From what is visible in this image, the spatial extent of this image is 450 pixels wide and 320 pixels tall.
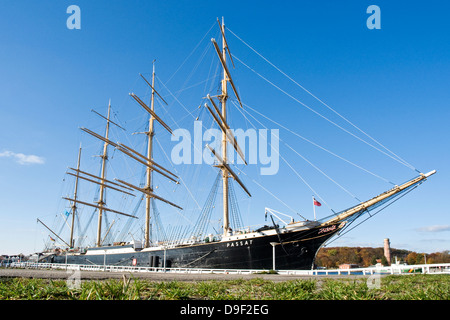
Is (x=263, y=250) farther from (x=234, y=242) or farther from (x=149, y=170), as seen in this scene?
(x=149, y=170)

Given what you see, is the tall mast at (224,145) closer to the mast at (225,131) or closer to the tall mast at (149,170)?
the mast at (225,131)

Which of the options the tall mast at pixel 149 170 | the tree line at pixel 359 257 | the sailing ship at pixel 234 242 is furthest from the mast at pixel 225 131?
the tree line at pixel 359 257

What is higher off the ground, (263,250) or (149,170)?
(149,170)

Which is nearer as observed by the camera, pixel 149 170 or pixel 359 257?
pixel 149 170

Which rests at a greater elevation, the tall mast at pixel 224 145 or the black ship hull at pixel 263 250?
the tall mast at pixel 224 145

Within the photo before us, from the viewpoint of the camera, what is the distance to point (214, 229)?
36.5m

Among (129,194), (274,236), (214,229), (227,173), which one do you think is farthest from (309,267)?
(129,194)

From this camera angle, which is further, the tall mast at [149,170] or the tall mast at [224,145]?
the tall mast at [149,170]

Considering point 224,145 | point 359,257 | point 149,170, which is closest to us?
point 224,145

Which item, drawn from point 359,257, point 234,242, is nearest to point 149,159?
point 234,242

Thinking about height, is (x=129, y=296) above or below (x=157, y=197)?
below
